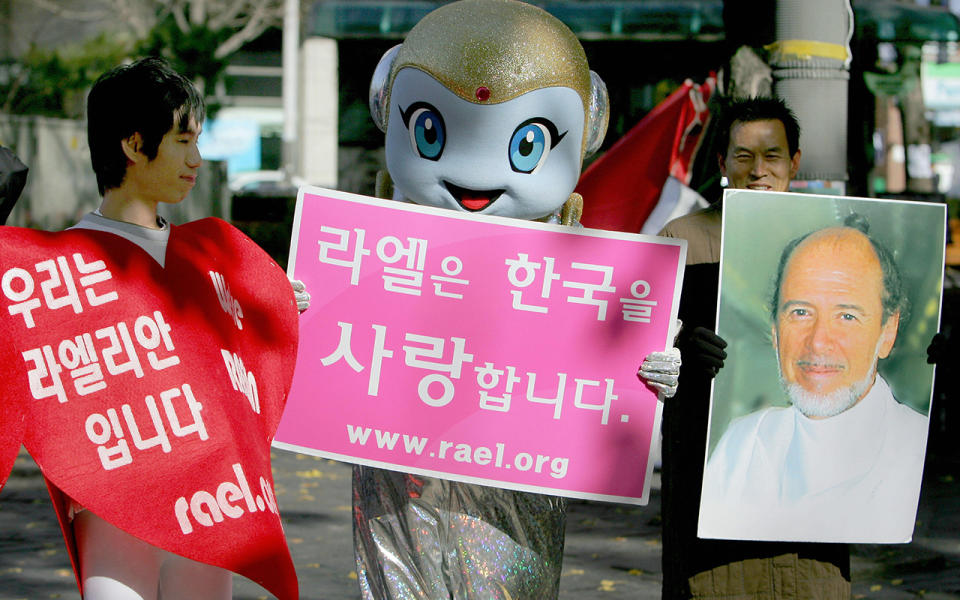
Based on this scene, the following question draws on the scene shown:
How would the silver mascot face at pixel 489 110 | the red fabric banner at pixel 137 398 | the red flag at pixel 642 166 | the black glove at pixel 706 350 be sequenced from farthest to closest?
the red flag at pixel 642 166
the black glove at pixel 706 350
the silver mascot face at pixel 489 110
the red fabric banner at pixel 137 398

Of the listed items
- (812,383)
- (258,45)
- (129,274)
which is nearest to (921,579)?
(812,383)

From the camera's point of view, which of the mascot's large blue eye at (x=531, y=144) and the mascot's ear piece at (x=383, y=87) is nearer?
the mascot's large blue eye at (x=531, y=144)

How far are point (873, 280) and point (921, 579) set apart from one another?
2.50m

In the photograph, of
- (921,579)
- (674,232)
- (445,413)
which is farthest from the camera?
(921,579)

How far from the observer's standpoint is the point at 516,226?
3404 millimetres

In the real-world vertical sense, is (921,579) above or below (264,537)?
below

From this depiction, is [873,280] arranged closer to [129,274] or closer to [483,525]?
[483,525]

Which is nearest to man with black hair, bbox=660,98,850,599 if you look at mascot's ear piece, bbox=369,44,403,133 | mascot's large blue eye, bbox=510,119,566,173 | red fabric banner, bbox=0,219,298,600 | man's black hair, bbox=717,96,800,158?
A: man's black hair, bbox=717,96,800,158

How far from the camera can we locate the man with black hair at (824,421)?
363cm

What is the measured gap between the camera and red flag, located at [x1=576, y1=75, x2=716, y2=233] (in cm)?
737

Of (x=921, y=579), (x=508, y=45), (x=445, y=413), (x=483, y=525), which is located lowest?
(x=921, y=579)

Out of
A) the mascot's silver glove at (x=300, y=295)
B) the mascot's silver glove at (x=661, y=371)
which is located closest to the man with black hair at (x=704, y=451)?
the mascot's silver glove at (x=661, y=371)

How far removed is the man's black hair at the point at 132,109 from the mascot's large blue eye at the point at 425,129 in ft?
2.30

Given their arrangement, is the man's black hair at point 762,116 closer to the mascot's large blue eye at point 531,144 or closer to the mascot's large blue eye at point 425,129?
the mascot's large blue eye at point 531,144
